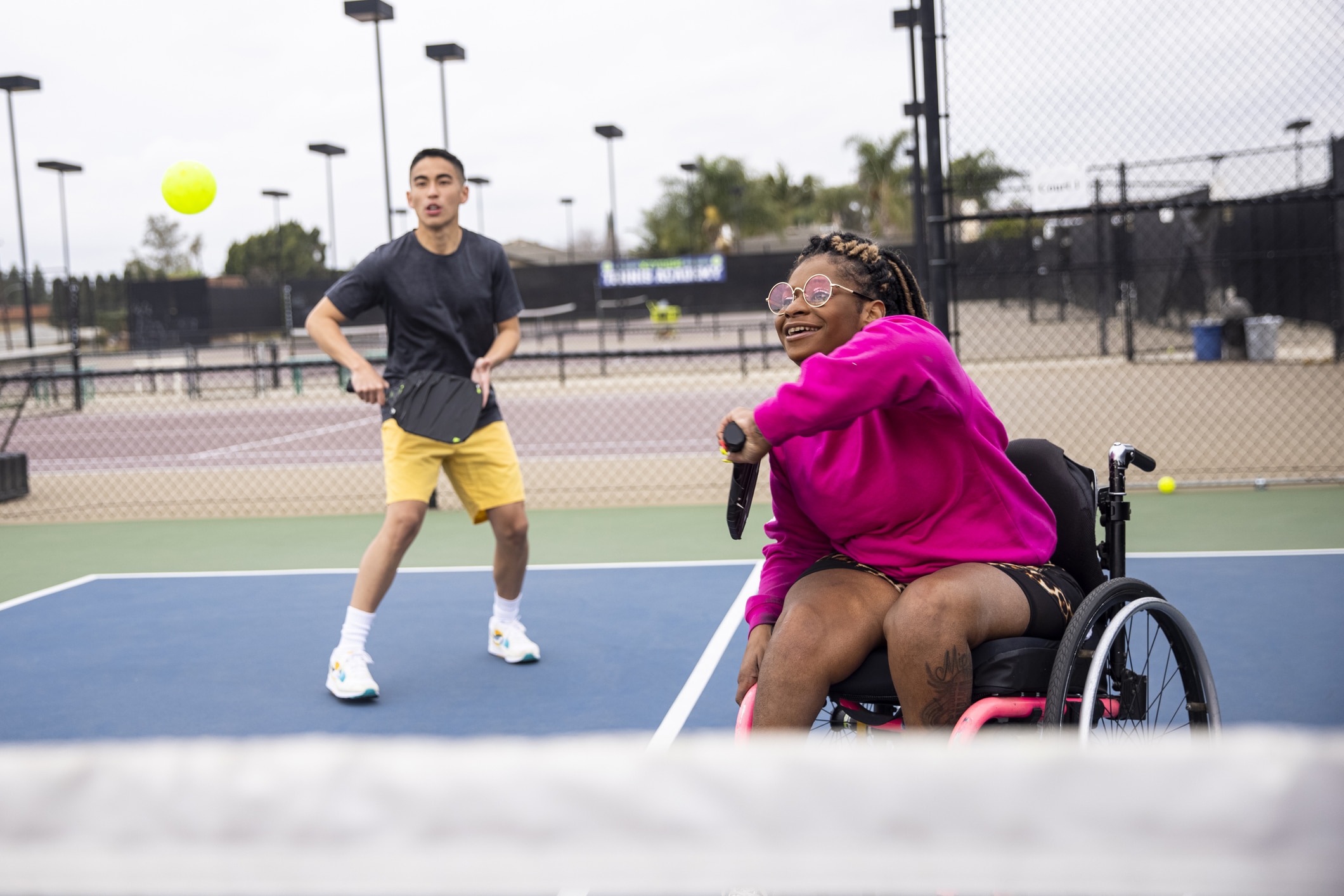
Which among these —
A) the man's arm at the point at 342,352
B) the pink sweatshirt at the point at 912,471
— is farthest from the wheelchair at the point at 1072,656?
the man's arm at the point at 342,352

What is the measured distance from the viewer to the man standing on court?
4262mm

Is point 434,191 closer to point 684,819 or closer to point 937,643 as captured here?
point 937,643

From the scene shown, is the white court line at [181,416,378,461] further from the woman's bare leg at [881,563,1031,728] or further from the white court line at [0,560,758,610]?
the woman's bare leg at [881,563,1031,728]

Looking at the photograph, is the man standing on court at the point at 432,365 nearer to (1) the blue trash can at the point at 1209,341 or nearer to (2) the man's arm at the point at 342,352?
(2) the man's arm at the point at 342,352

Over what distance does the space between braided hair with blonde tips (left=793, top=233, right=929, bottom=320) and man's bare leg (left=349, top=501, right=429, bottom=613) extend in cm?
211

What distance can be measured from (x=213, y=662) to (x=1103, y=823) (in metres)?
4.60

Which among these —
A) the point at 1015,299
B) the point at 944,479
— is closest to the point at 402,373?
the point at 944,479

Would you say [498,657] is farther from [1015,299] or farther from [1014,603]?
[1015,299]

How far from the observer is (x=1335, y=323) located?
14.1m

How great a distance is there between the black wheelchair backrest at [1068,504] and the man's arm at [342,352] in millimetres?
2376

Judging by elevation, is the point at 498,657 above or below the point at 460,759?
below

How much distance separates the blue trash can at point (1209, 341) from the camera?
58.7 ft

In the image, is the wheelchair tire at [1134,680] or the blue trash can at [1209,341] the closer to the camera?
the wheelchair tire at [1134,680]

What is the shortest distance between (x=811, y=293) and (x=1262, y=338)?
1710cm
